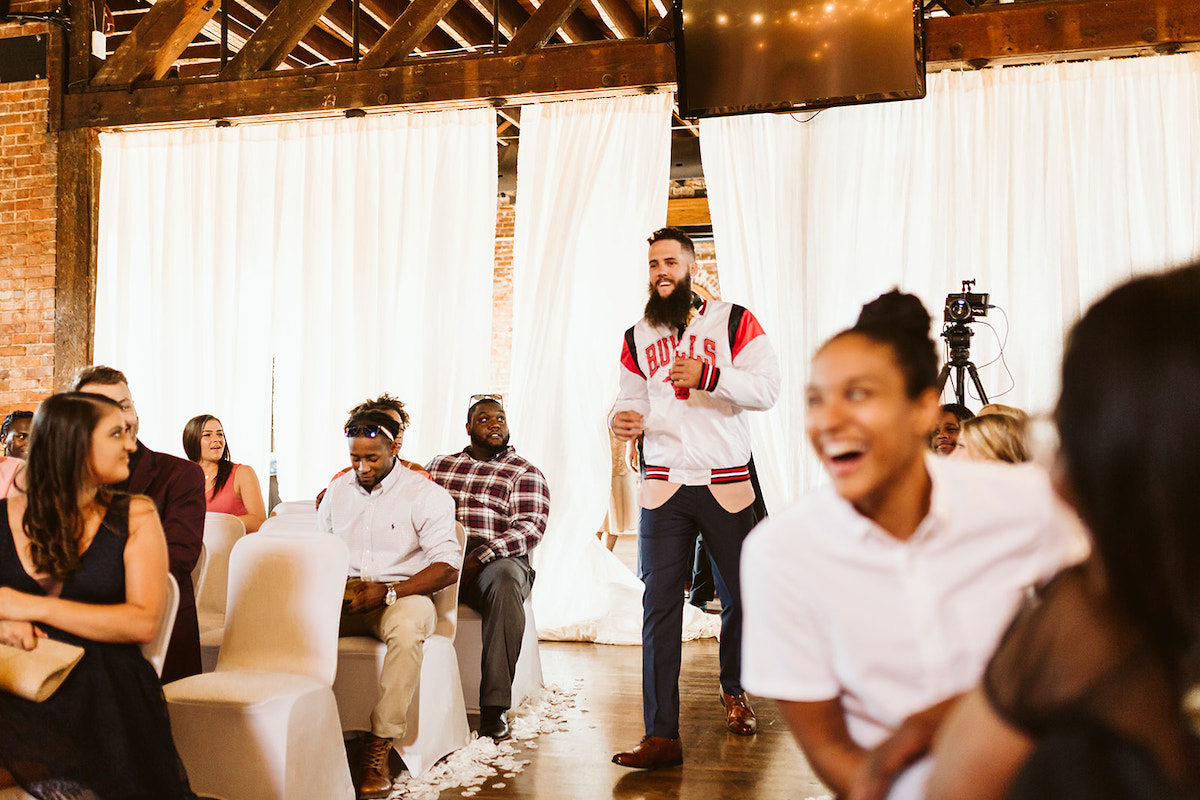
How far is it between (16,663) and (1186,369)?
223cm

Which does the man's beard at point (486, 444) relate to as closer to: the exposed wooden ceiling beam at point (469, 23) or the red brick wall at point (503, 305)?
the exposed wooden ceiling beam at point (469, 23)

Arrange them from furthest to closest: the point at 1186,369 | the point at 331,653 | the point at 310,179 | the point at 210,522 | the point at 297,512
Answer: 1. the point at 310,179
2. the point at 297,512
3. the point at 210,522
4. the point at 331,653
5. the point at 1186,369

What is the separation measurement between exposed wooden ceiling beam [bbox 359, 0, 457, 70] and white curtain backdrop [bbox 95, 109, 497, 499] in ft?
1.12

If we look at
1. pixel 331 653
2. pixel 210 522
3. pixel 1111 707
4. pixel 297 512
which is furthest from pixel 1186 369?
pixel 297 512

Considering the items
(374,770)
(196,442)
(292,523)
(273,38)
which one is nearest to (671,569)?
(374,770)

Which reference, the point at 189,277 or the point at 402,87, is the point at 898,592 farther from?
the point at 189,277

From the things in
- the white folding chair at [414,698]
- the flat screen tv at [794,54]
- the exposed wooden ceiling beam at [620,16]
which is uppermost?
the exposed wooden ceiling beam at [620,16]

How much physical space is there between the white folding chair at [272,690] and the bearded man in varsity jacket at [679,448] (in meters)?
1.04

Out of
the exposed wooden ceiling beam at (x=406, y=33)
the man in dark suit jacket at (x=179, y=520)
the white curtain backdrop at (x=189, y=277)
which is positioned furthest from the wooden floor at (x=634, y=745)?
the exposed wooden ceiling beam at (x=406, y=33)

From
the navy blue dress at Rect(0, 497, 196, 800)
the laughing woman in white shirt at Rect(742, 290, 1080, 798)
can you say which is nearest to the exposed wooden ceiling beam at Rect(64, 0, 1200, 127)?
the navy blue dress at Rect(0, 497, 196, 800)

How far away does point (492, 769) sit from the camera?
11.2ft

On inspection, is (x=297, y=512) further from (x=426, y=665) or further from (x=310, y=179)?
(x=310, y=179)

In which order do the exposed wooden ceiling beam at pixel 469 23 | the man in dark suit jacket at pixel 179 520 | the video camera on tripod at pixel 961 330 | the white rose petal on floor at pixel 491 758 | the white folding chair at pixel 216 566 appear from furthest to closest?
the exposed wooden ceiling beam at pixel 469 23, the video camera on tripod at pixel 961 330, the white folding chair at pixel 216 566, the white rose petal on floor at pixel 491 758, the man in dark suit jacket at pixel 179 520

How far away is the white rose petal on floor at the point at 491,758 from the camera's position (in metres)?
3.23
